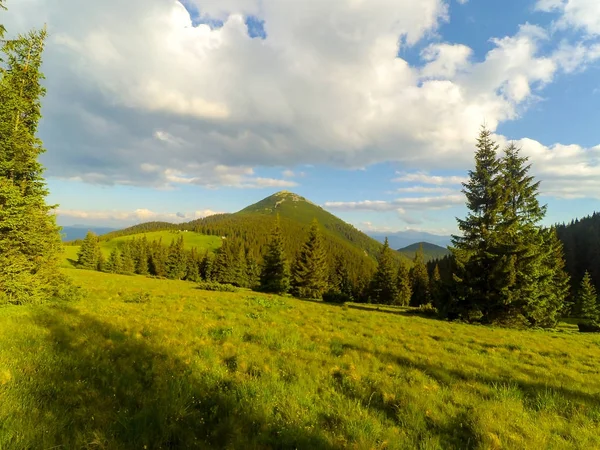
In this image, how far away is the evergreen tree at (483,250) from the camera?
2271 cm

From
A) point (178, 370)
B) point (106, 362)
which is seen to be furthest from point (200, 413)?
point (106, 362)

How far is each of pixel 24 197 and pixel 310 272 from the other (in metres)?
42.2

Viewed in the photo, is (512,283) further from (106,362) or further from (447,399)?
(106,362)

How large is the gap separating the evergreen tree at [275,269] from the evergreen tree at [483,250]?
102 feet

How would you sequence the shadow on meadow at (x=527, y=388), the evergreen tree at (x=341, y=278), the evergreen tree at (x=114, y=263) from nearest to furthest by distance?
the shadow on meadow at (x=527, y=388) → the evergreen tree at (x=341, y=278) → the evergreen tree at (x=114, y=263)

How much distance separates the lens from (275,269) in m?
A: 51.5

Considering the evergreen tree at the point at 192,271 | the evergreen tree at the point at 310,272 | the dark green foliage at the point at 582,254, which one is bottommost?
the evergreen tree at the point at 192,271

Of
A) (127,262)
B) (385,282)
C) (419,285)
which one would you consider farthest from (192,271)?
(419,285)

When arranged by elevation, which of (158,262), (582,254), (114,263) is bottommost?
(114,263)

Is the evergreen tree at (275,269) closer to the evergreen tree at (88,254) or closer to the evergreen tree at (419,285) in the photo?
the evergreen tree at (419,285)

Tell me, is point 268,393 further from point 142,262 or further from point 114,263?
point 142,262

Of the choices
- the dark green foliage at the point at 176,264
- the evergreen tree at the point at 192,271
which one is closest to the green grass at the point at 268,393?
the dark green foliage at the point at 176,264

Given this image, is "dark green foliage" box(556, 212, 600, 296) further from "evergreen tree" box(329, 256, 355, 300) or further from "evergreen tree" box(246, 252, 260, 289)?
"evergreen tree" box(246, 252, 260, 289)

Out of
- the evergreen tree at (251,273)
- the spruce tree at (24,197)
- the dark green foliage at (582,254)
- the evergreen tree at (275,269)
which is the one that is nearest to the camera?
the spruce tree at (24,197)
